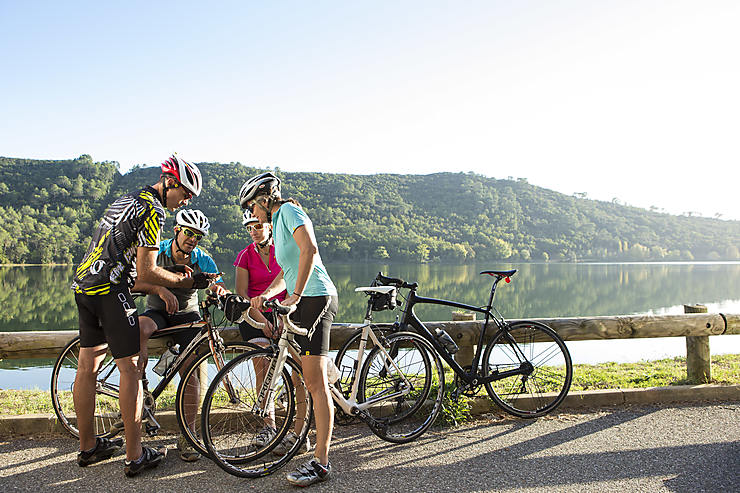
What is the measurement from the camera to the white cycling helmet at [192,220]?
157 inches

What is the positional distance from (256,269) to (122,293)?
102cm

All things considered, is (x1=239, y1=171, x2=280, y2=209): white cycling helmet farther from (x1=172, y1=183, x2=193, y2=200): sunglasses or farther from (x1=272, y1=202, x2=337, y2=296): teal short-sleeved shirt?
(x1=172, y1=183, x2=193, y2=200): sunglasses

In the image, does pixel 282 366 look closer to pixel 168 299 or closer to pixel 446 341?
pixel 168 299

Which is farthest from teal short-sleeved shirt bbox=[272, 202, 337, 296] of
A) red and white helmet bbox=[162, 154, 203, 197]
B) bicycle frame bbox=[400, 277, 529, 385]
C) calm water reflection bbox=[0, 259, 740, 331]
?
calm water reflection bbox=[0, 259, 740, 331]

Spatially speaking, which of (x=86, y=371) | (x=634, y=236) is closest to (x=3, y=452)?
(x=86, y=371)

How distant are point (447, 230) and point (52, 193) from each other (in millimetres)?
76801

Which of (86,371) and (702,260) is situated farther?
(702,260)

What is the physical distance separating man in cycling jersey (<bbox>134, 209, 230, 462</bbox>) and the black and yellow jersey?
44 centimetres

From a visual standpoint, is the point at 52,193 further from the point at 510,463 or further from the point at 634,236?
the point at 634,236

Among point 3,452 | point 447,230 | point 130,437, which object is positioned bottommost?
point 3,452

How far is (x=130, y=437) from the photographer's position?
11.2 ft

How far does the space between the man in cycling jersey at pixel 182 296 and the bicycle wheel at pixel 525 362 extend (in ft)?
7.87

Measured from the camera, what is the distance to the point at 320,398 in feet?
11.0

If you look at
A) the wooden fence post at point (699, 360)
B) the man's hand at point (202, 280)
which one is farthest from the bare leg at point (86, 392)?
the wooden fence post at point (699, 360)
